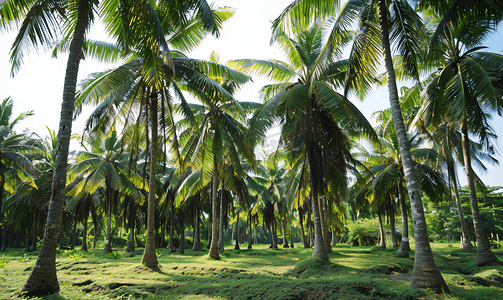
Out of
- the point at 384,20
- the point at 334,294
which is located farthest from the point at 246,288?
the point at 384,20

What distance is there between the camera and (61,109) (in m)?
7.41

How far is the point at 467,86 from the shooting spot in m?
10.3

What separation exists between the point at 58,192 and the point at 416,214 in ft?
28.6

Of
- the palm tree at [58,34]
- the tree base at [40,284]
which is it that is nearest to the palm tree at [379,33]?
the palm tree at [58,34]

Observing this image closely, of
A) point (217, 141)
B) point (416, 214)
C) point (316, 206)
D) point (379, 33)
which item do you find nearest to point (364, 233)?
point (316, 206)

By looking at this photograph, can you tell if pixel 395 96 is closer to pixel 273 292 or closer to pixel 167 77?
pixel 273 292

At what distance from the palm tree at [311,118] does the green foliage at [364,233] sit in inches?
754

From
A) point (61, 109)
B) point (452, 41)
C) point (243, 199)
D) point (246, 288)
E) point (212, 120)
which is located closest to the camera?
point (246, 288)

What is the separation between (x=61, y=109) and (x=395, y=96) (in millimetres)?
9010

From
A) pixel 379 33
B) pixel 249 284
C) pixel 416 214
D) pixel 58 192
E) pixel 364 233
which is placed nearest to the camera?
pixel 416 214

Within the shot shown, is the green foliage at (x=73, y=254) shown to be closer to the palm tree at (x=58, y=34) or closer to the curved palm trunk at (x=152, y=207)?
the curved palm trunk at (x=152, y=207)

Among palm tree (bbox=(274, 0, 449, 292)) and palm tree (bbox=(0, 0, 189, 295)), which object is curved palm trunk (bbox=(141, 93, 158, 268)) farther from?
palm tree (bbox=(274, 0, 449, 292))

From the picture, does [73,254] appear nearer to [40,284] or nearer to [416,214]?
[40,284]

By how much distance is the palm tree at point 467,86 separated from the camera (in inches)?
358
